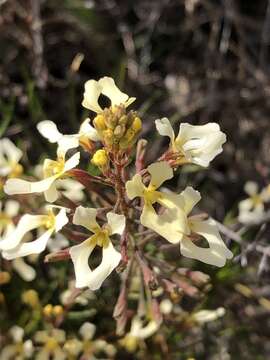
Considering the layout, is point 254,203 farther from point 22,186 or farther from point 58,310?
point 22,186

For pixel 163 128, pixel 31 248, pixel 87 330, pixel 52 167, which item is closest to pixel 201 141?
pixel 163 128

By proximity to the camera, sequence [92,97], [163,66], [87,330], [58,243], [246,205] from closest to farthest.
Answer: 1. [92,97]
2. [58,243]
3. [87,330]
4. [246,205]
5. [163,66]

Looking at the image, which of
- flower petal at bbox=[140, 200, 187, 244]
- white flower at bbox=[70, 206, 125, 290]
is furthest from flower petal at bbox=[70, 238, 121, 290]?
flower petal at bbox=[140, 200, 187, 244]

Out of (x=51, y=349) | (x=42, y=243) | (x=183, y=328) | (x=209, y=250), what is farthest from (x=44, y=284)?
(x=209, y=250)

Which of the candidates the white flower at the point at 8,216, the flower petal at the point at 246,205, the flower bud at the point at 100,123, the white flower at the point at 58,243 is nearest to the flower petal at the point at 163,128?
the flower bud at the point at 100,123

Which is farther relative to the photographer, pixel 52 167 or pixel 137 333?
pixel 137 333

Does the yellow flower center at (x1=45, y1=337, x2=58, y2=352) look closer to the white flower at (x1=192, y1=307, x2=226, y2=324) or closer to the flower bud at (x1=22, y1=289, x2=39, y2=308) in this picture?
the flower bud at (x1=22, y1=289, x2=39, y2=308)

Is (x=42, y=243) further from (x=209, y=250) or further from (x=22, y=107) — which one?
(x=22, y=107)
